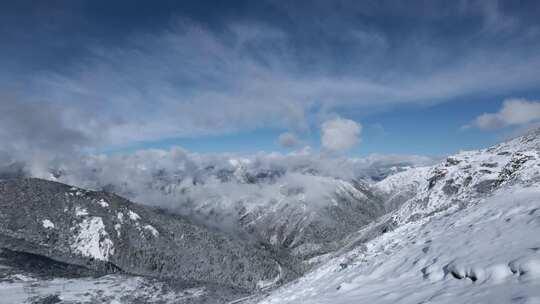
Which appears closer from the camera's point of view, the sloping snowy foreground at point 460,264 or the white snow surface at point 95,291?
the sloping snowy foreground at point 460,264

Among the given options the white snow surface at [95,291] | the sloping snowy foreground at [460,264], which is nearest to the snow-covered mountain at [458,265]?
the sloping snowy foreground at [460,264]

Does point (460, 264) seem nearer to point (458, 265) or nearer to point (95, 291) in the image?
point (458, 265)

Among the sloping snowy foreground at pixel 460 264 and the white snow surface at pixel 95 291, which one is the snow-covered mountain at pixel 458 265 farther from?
the white snow surface at pixel 95 291

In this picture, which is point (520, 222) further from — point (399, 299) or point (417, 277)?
point (399, 299)

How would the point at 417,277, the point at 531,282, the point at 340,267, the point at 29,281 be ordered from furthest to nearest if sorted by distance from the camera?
the point at 29,281, the point at 340,267, the point at 417,277, the point at 531,282

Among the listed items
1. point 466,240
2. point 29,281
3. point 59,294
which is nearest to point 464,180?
point 466,240

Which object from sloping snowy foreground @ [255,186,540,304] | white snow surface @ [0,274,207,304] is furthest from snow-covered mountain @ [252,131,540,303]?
white snow surface @ [0,274,207,304]

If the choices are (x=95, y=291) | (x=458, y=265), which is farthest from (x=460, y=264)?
(x=95, y=291)

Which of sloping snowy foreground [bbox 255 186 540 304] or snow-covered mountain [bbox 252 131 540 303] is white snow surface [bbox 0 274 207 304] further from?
sloping snowy foreground [bbox 255 186 540 304]
